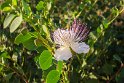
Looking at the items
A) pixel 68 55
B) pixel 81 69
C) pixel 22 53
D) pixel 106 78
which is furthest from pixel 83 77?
pixel 68 55

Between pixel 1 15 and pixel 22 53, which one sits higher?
pixel 1 15

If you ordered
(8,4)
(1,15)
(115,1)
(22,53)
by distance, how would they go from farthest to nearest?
1. (115,1)
2. (1,15)
3. (22,53)
4. (8,4)

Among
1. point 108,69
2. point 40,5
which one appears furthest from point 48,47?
point 108,69

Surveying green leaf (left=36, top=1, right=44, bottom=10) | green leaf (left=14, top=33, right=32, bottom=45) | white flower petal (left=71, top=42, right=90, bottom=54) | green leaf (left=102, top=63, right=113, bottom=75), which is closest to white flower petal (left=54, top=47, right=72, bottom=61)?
white flower petal (left=71, top=42, right=90, bottom=54)

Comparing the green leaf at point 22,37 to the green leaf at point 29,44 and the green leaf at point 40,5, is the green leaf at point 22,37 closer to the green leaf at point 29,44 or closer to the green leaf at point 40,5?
the green leaf at point 29,44

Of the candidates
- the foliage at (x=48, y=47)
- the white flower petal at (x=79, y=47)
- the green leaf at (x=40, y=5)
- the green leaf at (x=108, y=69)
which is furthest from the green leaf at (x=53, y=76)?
the green leaf at (x=108, y=69)

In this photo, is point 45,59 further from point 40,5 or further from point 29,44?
point 40,5

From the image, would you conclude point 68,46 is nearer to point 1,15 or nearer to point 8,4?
point 8,4

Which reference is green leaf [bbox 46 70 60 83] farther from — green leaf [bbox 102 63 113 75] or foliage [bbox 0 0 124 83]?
green leaf [bbox 102 63 113 75]
